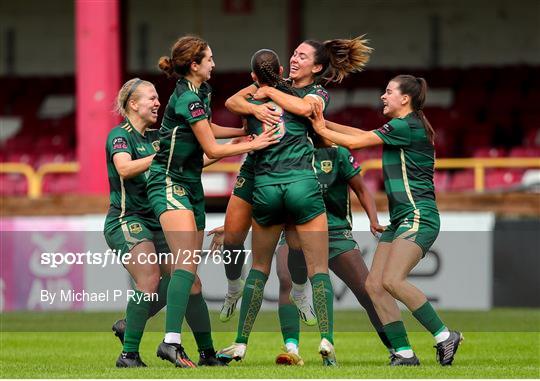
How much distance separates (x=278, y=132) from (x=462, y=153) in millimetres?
11331

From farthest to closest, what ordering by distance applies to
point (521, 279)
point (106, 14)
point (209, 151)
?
point (106, 14) < point (521, 279) < point (209, 151)

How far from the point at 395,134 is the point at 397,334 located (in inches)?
48.5

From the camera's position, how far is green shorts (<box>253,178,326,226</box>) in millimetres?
8492

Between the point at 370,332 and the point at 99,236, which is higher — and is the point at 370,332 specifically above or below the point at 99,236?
below

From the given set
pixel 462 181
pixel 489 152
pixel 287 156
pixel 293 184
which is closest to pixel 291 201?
pixel 293 184

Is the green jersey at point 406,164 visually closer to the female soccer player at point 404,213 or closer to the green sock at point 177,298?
the female soccer player at point 404,213

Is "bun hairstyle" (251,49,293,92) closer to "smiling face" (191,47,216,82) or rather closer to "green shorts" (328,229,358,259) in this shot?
"smiling face" (191,47,216,82)

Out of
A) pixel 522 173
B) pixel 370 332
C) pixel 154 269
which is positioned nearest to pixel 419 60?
pixel 522 173

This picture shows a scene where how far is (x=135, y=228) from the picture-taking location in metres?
8.91

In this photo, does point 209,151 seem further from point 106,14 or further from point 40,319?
point 106,14

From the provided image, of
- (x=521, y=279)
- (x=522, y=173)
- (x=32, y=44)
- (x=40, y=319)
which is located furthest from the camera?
(x=32, y=44)

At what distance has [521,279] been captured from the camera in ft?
47.0

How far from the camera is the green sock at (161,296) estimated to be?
8.95 m

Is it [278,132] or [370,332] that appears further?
[370,332]
